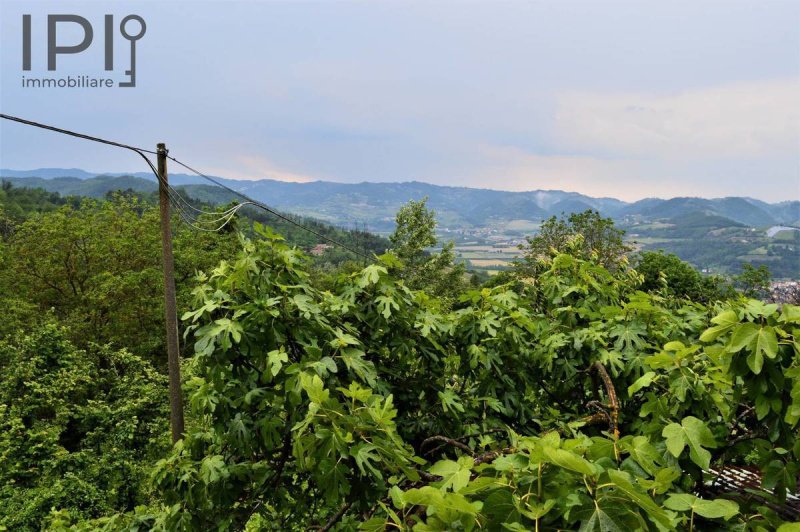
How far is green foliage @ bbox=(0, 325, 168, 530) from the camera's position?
11.4 metres

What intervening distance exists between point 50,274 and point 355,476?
25734mm

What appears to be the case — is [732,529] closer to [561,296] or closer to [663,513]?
[663,513]

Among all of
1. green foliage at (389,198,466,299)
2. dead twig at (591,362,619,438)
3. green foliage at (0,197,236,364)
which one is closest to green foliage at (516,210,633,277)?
green foliage at (389,198,466,299)

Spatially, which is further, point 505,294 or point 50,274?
point 50,274

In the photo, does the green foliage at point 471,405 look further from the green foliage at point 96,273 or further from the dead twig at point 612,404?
A: the green foliage at point 96,273

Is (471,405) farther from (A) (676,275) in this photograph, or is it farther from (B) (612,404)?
(A) (676,275)

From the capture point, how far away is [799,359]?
5.57ft

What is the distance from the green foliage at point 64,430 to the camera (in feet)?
37.5

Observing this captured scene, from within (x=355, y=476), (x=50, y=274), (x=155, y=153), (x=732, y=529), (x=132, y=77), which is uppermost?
(x=132, y=77)

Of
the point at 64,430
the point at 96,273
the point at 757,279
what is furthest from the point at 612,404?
the point at 757,279

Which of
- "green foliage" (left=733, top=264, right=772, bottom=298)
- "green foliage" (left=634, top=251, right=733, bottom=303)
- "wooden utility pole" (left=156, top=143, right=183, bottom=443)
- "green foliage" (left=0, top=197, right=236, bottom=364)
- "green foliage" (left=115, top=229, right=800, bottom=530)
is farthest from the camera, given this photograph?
"green foliage" (left=634, top=251, right=733, bottom=303)

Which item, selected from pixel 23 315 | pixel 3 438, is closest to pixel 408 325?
pixel 3 438

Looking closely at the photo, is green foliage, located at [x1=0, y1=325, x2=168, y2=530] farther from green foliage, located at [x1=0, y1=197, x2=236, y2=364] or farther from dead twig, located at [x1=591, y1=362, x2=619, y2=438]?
dead twig, located at [x1=591, y1=362, x2=619, y2=438]

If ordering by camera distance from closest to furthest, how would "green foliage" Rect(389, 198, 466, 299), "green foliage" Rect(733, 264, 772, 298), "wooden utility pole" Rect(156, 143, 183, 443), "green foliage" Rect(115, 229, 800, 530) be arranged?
"green foliage" Rect(115, 229, 800, 530), "wooden utility pole" Rect(156, 143, 183, 443), "green foliage" Rect(733, 264, 772, 298), "green foliage" Rect(389, 198, 466, 299)
